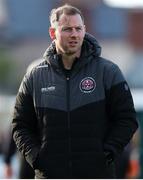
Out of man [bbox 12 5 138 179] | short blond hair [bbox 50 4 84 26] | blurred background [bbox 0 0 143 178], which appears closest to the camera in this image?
man [bbox 12 5 138 179]

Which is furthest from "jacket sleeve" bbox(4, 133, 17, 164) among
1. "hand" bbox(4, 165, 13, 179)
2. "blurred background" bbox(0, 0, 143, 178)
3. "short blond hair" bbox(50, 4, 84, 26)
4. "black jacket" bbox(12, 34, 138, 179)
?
"blurred background" bbox(0, 0, 143, 178)

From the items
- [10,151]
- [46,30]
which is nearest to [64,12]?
[10,151]

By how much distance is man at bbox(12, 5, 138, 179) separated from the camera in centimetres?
677

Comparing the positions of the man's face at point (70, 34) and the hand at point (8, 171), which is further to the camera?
the hand at point (8, 171)

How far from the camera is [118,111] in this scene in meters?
6.84

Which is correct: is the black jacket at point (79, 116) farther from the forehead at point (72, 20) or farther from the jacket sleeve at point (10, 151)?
the jacket sleeve at point (10, 151)

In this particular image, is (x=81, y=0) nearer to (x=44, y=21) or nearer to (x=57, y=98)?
(x=44, y=21)

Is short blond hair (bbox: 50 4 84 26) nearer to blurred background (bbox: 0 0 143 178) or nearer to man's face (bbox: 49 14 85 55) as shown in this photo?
man's face (bbox: 49 14 85 55)

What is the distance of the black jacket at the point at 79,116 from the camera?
22.2 ft

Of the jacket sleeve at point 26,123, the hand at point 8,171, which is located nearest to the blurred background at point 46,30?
the hand at point 8,171

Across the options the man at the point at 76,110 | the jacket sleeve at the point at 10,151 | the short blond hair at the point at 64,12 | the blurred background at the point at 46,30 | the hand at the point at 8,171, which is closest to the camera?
the man at the point at 76,110

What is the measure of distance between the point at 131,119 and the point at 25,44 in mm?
65906

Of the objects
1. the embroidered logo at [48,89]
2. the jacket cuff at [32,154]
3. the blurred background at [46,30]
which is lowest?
the blurred background at [46,30]

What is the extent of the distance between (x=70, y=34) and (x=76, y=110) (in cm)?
52
